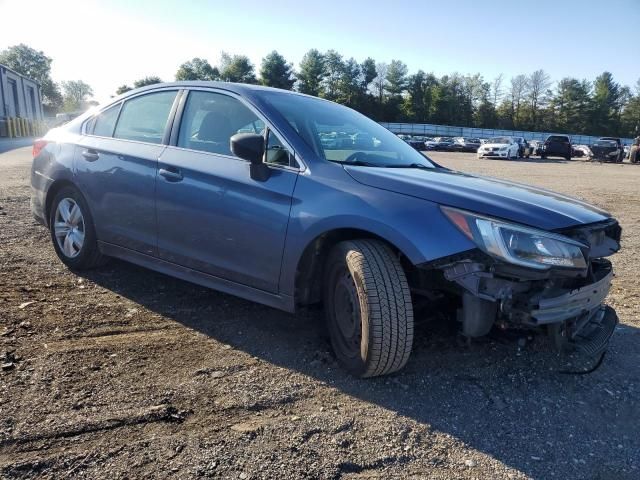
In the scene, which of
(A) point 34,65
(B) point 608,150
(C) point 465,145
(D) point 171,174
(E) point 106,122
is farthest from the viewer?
(A) point 34,65

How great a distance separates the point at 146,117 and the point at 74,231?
1186 mm

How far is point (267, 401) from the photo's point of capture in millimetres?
2605

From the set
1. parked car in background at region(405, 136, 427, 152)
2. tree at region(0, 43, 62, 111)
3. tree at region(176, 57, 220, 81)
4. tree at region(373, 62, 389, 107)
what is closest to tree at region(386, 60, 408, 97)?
tree at region(373, 62, 389, 107)

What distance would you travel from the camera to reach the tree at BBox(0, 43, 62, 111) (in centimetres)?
10512

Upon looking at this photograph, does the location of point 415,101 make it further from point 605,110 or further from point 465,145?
point 465,145

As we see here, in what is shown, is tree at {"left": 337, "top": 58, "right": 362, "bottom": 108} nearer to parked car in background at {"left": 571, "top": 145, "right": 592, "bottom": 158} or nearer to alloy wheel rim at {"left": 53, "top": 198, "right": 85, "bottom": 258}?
parked car in background at {"left": 571, "top": 145, "right": 592, "bottom": 158}

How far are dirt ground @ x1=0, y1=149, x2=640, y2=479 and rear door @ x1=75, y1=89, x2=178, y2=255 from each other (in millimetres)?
534

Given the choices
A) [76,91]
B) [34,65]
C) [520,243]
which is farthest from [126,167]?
[76,91]

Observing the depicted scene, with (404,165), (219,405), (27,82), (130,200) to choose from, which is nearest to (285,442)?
(219,405)

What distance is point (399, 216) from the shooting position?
2643 millimetres

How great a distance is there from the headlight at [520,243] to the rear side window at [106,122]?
3073 millimetres

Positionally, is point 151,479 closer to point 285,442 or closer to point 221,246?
point 285,442

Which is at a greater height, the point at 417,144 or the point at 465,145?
the point at 417,144

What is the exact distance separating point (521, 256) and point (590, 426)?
3.12 ft
